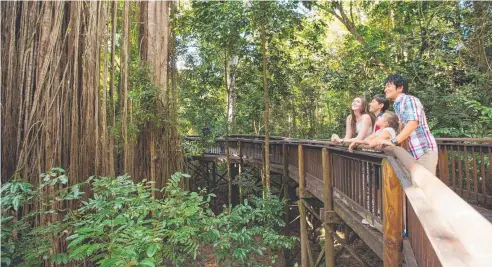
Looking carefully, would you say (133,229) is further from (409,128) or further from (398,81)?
(398,81)

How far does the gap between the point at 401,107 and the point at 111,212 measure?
245 cm

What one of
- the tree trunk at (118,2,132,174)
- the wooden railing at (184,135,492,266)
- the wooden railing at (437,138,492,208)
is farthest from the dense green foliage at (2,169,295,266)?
the wooden railing at (437,138,492,208)

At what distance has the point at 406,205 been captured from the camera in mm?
2021

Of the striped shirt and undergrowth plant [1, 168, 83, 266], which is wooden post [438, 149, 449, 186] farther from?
undergrowth plant [1, 168, 83, 266]

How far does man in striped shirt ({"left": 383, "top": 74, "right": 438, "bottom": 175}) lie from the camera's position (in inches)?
93.1

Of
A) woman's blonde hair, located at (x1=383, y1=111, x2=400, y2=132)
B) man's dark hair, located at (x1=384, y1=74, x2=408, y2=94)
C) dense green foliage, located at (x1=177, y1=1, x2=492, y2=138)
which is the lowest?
woman's blonde hair, located at (x1=383, y1=111, x2=400, y2=132)

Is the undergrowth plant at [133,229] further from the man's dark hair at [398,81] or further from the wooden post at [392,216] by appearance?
the man's dark hair at [398,81]

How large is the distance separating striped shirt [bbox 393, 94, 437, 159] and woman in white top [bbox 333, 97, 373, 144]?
0.63 meters

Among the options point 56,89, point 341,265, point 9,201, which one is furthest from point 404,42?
point 9,201

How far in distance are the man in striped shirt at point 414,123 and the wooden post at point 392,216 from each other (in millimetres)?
523

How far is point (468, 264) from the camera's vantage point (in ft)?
1.43

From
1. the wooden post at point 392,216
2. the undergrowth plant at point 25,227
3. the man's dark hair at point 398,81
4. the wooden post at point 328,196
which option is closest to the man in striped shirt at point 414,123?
the man's dark hair at point 398,81

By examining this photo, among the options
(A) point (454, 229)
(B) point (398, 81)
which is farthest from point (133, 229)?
(B) point (398, 81)

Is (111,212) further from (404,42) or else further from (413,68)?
(404,42)
